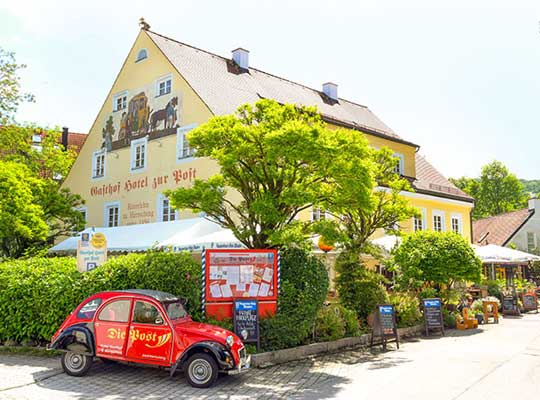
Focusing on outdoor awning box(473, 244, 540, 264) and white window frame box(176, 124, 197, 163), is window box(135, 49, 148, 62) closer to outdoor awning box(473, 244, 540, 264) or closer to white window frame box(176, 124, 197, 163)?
white window frame box(176, 124, 197, 163)

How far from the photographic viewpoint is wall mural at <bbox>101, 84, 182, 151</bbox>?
21.4 m

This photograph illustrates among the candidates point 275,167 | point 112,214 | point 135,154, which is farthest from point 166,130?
point 275,167

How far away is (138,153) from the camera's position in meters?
23.0

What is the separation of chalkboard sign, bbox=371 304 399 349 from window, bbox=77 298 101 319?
6.91 meters

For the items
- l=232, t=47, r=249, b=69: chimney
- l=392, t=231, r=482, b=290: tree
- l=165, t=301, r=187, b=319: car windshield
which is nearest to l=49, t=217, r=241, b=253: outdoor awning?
l=165, t=301, r=187, b=319: car windshield

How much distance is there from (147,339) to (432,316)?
9595 millimetres

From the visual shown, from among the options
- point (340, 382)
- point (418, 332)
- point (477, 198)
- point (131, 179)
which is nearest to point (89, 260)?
point (340, 382)

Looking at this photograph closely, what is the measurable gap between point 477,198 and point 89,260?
56644 millimetres

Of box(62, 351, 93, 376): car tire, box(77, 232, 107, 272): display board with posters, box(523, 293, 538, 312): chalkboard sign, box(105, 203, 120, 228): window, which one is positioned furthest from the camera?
box(105, 203, 120, 228): window

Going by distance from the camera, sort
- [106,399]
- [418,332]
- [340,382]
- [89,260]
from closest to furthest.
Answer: [106,399], [340,382], [89,260], [418,332]

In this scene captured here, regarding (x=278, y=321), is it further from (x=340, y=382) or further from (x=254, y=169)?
(x=254, y=169)

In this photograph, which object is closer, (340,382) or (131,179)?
(340,382)

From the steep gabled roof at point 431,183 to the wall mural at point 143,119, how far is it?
12.8 m

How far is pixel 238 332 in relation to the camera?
1084 centimetres
